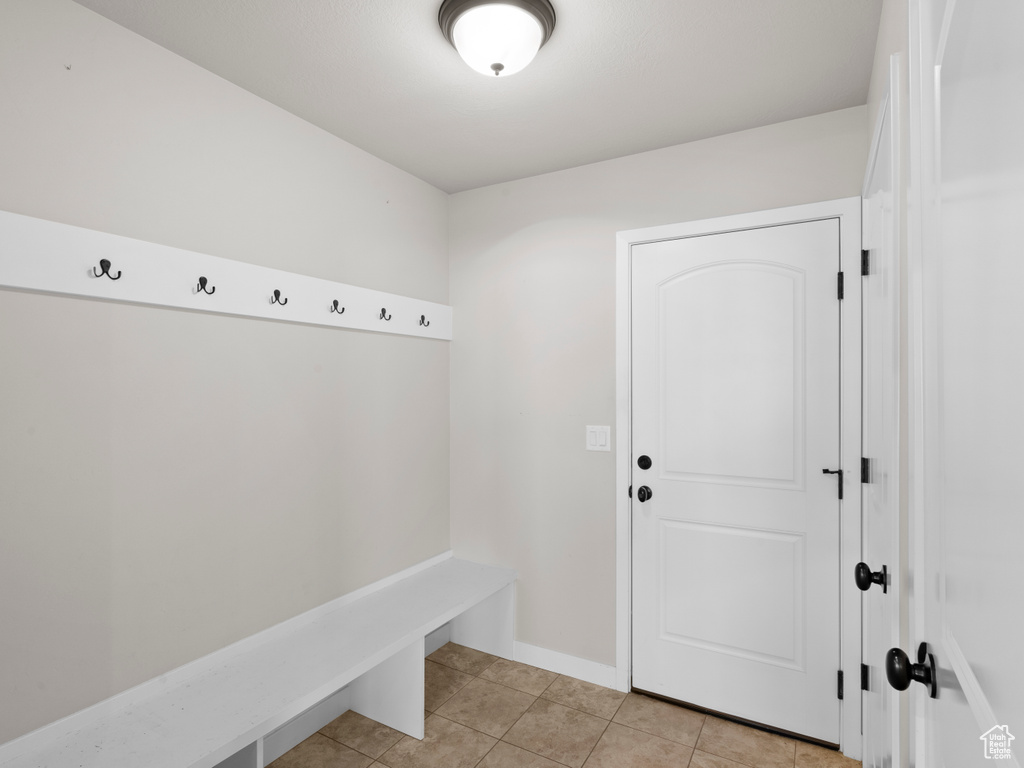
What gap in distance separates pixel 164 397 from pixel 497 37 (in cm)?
148

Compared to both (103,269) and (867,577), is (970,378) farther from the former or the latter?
(103,269)

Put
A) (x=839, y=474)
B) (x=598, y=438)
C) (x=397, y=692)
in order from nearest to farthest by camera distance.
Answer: (x=839, y=474), (x=397, y=692), (x=598, y=438)

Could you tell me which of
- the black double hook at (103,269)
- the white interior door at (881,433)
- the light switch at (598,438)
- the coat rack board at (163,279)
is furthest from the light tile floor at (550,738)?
the black double hook at (103,269)

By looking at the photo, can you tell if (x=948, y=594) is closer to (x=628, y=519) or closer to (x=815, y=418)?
(x=815, y=418)

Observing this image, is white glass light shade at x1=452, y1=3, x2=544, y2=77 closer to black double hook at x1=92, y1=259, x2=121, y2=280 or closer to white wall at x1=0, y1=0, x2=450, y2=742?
white wall at x1=0, y1=0, x2=450, y2=742

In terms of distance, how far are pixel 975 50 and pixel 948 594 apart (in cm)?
66

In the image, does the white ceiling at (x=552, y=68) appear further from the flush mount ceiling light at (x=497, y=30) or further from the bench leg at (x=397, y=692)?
the bench leg at (x=397, y=692)

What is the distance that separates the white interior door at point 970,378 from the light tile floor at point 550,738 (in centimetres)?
141

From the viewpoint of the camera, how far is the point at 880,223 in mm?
1605

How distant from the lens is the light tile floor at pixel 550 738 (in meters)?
2.03

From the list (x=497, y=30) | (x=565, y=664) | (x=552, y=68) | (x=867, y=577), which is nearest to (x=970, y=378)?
(x=867, y=577)

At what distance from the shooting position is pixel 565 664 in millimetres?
2637

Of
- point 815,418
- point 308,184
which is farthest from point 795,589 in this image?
point 308,184

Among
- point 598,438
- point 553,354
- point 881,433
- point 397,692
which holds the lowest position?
point 397,692
